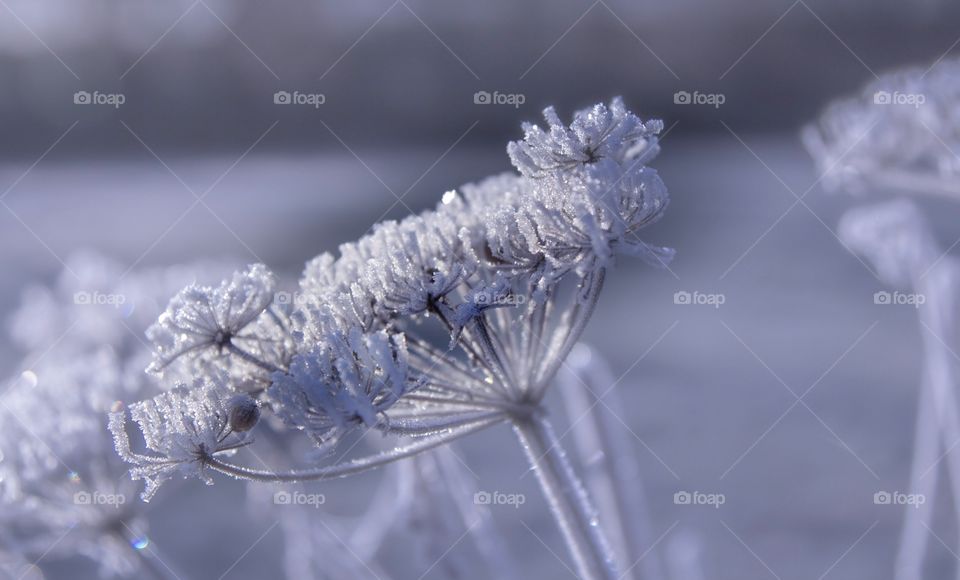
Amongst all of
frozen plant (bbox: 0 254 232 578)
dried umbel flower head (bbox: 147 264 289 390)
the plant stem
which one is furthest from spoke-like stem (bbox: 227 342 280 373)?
frozen plant (bbox: 0 254 232 578)

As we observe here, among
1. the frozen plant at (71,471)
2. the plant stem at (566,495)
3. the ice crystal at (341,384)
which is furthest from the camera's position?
the frozen plant at (71,471)

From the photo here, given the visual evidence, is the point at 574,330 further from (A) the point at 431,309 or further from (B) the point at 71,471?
(B) the point at 71,471

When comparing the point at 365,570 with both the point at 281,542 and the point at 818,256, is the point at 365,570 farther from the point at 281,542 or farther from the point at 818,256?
the point at 818,256

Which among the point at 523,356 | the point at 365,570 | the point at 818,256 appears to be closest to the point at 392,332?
the point at 523,356

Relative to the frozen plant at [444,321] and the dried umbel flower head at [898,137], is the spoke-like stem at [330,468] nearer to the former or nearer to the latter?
the frozen plant at [444,321]

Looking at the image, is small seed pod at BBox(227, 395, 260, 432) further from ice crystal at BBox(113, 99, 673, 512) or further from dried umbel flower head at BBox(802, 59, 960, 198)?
dried umbel flower head at BBox(802, 59, 960, 198)

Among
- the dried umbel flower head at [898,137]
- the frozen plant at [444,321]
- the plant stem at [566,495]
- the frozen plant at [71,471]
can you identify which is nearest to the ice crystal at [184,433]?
the frozen plant at [444,321]
